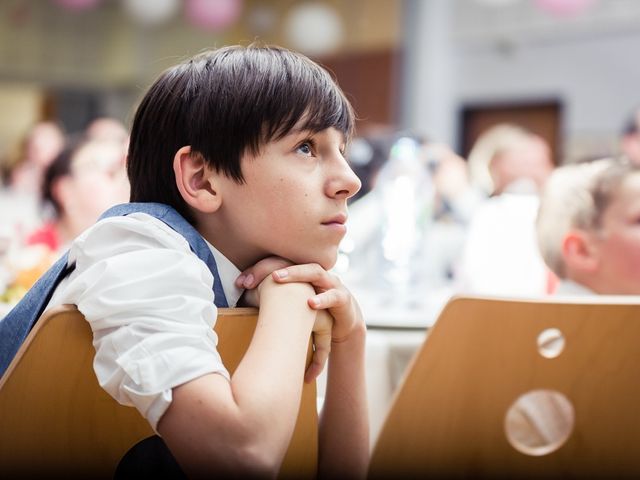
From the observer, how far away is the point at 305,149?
2.98ft

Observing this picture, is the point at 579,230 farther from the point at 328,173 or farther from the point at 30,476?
the point at 30,476

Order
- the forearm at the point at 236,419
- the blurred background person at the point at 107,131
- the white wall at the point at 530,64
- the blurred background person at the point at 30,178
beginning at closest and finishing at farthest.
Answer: the forearm at the point at 236,419 → the blurred background person at the point at 107,131 → the blurred background person at the point at 30,178 → the white wall at the point at 530,64

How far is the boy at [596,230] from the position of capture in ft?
4.92

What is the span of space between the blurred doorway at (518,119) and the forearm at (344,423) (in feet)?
21.1

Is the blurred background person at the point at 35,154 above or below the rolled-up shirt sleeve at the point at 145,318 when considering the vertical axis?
below

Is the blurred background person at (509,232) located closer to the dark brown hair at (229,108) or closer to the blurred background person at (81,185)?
the blurred background person at (81,185)

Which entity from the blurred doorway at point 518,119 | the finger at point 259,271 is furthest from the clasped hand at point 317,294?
the blurred doorway at point 518,119

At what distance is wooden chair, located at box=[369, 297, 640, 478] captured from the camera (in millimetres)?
902

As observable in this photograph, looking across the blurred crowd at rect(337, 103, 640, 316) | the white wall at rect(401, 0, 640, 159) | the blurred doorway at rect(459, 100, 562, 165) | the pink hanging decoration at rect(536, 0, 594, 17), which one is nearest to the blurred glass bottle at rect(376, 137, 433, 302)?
the blurred crowd at rect(337, 103, 640, 316)

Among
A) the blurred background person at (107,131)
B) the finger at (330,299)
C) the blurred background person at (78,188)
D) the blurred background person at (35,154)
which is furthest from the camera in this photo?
the blurred background person at (35,154)

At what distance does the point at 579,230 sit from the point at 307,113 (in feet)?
2.83

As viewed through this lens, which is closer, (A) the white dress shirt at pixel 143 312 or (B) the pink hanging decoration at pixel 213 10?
(A) the white dress shirt at pixel 143 312

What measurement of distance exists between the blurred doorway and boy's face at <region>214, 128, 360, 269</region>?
6.54 m

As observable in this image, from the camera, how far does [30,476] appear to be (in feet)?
2.61
